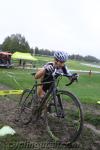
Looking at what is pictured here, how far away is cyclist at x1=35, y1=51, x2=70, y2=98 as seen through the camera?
7.25m

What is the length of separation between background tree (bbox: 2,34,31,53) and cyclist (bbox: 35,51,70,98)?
87446 millimetres

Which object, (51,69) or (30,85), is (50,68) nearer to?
(51,69)

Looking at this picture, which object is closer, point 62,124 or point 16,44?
point 62,124

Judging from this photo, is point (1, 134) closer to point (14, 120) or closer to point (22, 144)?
point (22, 144)

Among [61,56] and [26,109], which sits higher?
[61,56]

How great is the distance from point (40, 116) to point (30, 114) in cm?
88

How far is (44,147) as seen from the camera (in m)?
6.32

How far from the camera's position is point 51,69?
7.22m

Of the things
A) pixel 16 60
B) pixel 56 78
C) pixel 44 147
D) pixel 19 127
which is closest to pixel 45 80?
pixel 56 78

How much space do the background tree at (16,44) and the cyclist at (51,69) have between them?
287 feet

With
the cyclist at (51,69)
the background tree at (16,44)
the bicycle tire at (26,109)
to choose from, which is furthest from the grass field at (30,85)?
the background tree at (16,44)

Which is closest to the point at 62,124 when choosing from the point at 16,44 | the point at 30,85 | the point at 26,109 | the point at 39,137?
the point at 39,137

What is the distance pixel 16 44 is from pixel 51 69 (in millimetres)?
→ 89322

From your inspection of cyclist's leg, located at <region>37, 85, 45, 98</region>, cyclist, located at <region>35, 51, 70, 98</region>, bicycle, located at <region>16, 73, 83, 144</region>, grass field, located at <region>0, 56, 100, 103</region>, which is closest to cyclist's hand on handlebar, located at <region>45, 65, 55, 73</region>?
cyclist, located at <region>35, 51, 70, 98</region>
